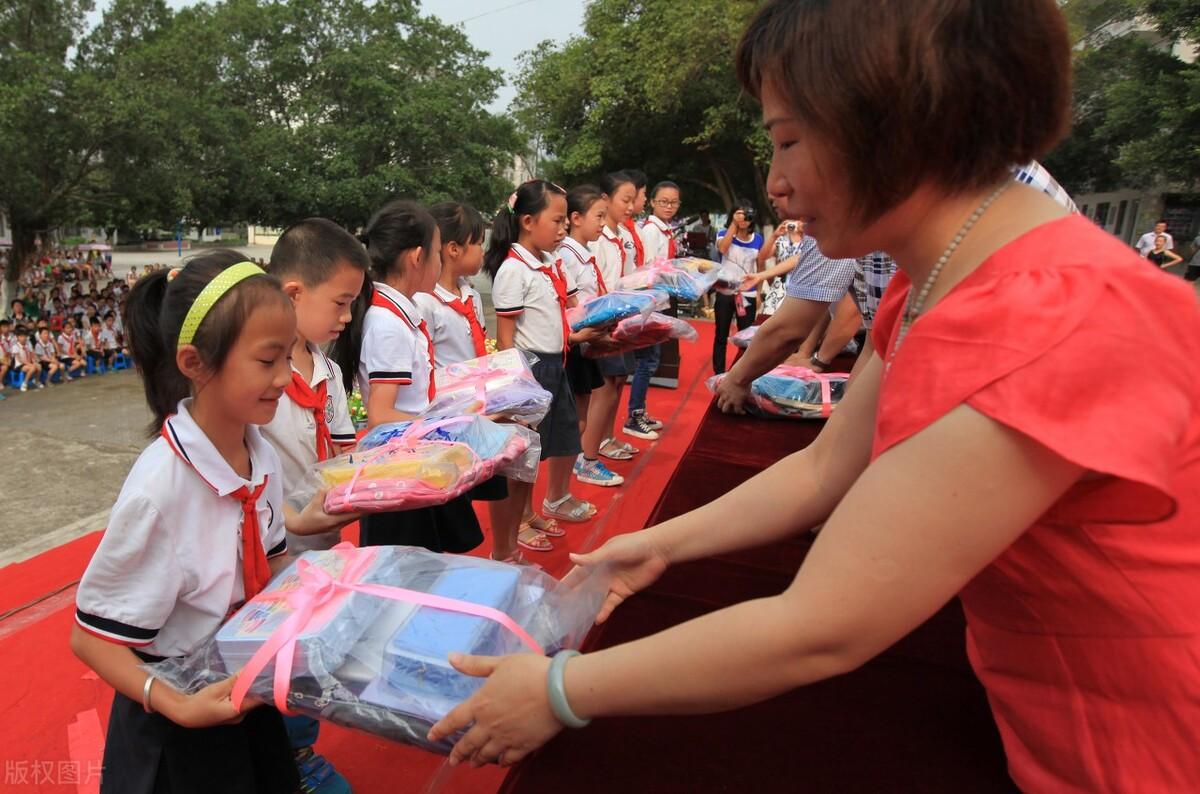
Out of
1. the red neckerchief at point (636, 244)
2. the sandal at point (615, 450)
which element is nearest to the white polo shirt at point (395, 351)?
the sandal at point (615, 450)

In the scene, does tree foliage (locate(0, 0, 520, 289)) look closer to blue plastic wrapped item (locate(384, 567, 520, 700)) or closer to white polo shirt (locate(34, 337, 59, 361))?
white polo shirt (locate(34, 337, 59, 361))

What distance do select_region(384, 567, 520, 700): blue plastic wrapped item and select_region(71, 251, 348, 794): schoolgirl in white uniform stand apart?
1.25 feet

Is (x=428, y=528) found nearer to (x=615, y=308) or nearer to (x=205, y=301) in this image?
(x=205, y=301)

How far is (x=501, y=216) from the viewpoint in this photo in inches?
146

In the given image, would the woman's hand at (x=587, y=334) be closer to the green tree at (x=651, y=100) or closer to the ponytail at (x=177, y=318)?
the ponytail at (x=177, y=318)

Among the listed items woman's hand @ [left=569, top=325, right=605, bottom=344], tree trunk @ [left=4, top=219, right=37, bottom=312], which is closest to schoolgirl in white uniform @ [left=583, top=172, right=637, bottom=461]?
woman's hand @ [left=569, top=325, right=605, bottom=344]

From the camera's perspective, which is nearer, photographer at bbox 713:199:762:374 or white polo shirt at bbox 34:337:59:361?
photographer at bbox 713:199:762:374

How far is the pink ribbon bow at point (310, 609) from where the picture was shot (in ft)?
3.46

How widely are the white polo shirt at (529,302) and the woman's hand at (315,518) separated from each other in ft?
6.10

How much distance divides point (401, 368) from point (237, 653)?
4.75 feet

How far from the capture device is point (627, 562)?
48.6 inches

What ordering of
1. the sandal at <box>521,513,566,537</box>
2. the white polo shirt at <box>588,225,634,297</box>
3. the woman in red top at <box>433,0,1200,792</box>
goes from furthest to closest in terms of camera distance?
1. the white polo shirt at <box>588,225,634,297</box>
2. the sandal at <box>521,513,566,537</box>
3. the woman in red top at <box>433,0,1200,792</box>

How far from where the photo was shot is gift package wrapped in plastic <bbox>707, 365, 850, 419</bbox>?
2.67 metres

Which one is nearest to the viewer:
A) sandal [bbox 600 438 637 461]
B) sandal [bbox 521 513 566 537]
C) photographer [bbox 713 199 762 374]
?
sandal [bbox 521 513 566 537]
